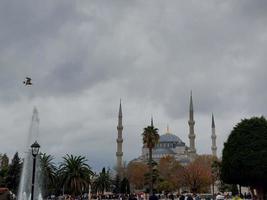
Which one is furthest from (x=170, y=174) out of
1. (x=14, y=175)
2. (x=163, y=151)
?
(x=163, y=151)

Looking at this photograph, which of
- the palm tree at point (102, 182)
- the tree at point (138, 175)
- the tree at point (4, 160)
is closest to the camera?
the tree at point (4, 160)

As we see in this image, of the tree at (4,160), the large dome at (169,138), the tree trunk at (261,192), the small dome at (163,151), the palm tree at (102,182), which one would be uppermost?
the large dome at (169,138)

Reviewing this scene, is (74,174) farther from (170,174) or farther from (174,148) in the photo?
(174,148)

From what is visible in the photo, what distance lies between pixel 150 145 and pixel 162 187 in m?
23.5

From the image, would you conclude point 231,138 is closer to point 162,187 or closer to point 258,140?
point 258,140

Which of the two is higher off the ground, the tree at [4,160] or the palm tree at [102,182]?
the tree at [4,160]

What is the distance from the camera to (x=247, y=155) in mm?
37812

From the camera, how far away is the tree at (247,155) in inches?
1467

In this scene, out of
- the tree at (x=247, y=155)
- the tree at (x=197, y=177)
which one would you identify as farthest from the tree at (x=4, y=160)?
the tree at (x=247, y=155)

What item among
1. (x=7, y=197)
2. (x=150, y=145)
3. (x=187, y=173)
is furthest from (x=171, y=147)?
(x=7, y=197)

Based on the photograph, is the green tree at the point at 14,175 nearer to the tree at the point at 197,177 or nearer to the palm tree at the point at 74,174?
the palm tree at the point at 74,174

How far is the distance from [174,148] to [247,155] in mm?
112901

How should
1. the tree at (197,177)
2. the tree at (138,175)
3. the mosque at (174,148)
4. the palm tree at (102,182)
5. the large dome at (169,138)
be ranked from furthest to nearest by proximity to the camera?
the large dome at (169,138) < the mosque at (174,148) < the tree at (138,175) < the tree at (197,177) < the palm tree at (102,182)

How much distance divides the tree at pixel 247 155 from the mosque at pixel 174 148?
72.0m
